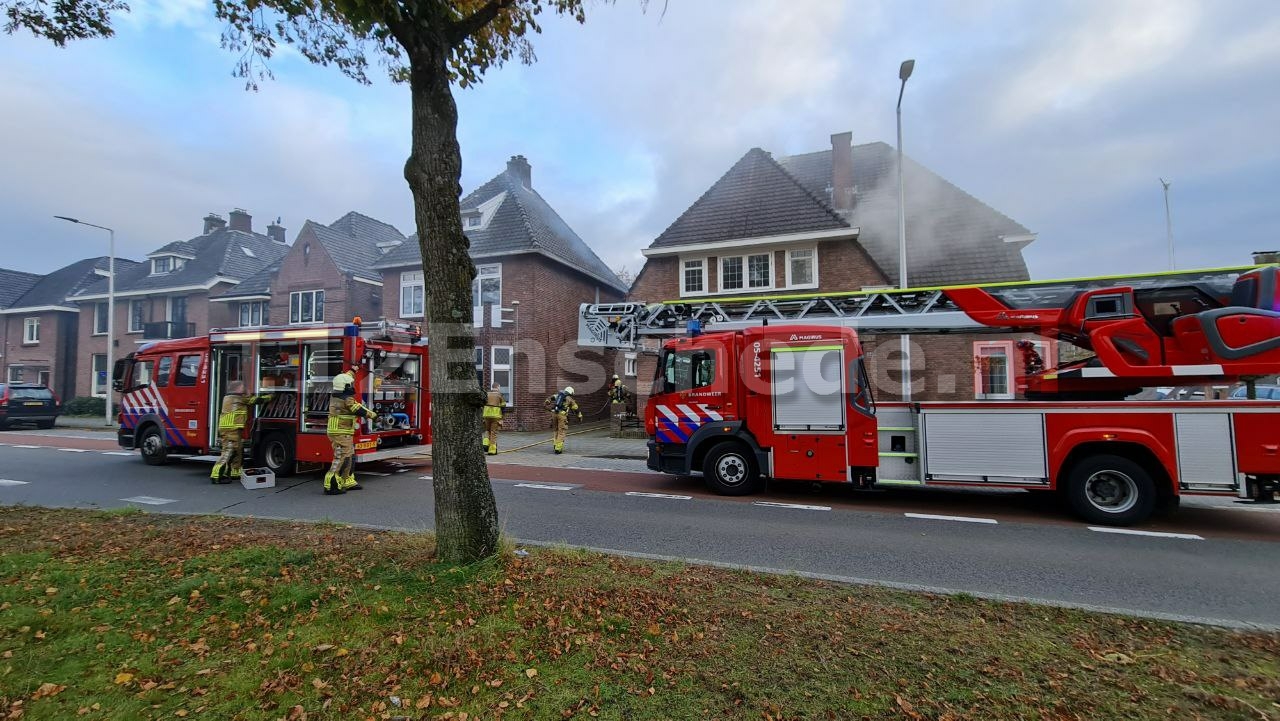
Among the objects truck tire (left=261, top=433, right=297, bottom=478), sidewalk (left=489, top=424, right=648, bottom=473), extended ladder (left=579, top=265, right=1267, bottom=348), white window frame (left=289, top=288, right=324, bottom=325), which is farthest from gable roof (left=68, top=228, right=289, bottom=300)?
extended ladder (left=579, top=265, right=1267, bottom=348)

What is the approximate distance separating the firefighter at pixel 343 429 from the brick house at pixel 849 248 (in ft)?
29.5

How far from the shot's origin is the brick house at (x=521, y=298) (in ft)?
64.9

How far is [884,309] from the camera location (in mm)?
8641

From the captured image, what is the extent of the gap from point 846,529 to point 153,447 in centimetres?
1304

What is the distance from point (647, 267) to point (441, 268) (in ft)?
52.2

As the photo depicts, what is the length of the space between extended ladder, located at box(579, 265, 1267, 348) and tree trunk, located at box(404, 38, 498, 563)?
19.4 ft

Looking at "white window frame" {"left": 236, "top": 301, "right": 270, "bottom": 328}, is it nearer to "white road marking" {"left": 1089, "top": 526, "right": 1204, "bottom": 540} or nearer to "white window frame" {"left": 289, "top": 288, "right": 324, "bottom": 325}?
"white window frame" {"left": 289, "top": 288, "right": 324, "bottom": 325}

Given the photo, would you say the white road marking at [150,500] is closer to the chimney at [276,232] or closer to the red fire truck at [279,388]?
the red fire truck at [279,388]

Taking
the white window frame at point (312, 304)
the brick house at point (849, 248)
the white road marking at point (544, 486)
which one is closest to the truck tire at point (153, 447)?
the white road marking at point (544, 486)

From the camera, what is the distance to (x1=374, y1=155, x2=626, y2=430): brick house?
779 inches

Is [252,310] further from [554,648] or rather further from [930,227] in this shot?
[554,648]

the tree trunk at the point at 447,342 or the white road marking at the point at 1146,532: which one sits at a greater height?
the tree trunk at the point at 447,342

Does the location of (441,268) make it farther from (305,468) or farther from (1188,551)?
(305,468)

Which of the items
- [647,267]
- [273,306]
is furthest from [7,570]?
[273,306]
